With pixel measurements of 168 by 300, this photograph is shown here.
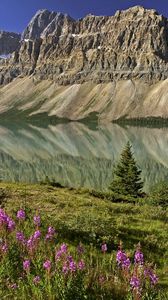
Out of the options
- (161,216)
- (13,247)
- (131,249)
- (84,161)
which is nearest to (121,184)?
(161,216)

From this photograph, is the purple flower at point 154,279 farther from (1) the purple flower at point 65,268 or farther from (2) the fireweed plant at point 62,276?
(1) the purple flower at point 65,268

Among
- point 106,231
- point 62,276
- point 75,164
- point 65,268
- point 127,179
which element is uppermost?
point 65,268

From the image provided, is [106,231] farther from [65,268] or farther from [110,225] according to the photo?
[65,268]

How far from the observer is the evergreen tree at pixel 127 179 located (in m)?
60.0

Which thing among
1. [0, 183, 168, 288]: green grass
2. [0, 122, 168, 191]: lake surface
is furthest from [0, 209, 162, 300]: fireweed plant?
[0, 122, 168, 191]: lake surface

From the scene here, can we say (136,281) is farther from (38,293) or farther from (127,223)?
(127,223)

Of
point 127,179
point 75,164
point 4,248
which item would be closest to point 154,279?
point 4,248

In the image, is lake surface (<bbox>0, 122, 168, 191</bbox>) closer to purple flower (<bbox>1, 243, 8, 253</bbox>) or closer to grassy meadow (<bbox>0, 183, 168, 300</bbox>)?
grassy meadow (<bbox>0, 183, 168, 300</bbox>)

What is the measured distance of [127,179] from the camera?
61469mm

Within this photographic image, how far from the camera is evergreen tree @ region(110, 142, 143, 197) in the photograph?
60.0 metres

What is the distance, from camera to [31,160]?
440ft

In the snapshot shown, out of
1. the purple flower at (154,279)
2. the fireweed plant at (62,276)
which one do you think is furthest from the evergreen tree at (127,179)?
the purple flower at (154,279)

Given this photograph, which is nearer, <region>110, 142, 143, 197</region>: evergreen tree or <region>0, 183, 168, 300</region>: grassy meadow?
<region>0, 183, 168, 300</region>: grassy meadow

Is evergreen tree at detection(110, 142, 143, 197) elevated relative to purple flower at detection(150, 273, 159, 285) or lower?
lower
